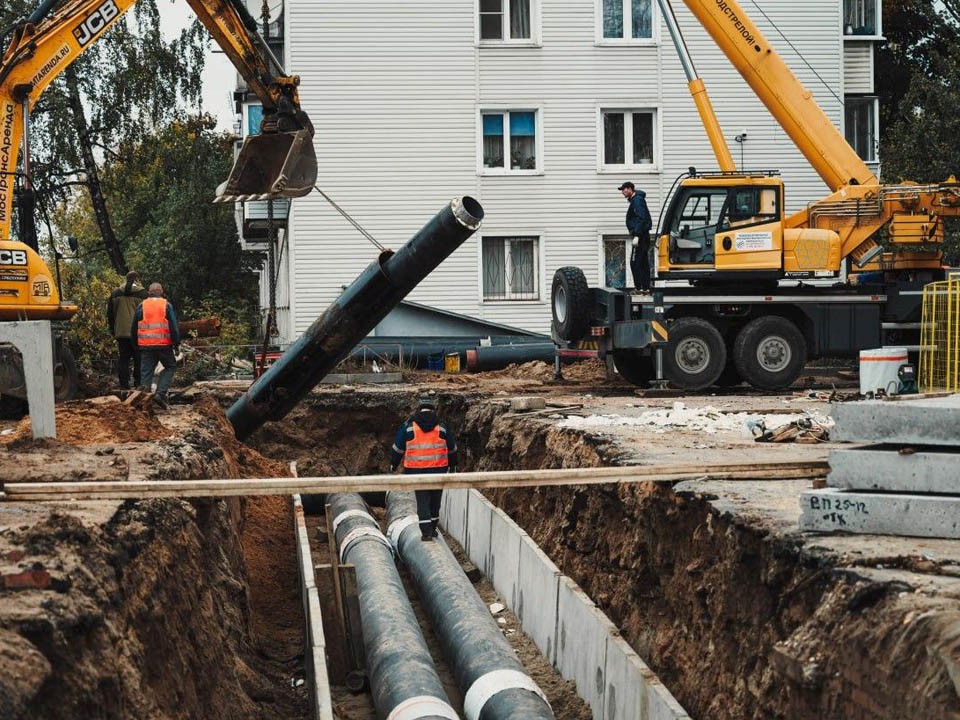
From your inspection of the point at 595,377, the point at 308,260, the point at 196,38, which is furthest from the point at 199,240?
the point at 595,377

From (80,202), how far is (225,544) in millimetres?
47667

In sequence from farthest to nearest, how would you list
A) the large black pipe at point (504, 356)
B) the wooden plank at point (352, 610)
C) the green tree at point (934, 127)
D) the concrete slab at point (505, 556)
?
the green tree at point (934, 127) < the large black pipe at point (504, 356) < the concrete slab at point (505, 556) < the wooden plank at point (352, 610)

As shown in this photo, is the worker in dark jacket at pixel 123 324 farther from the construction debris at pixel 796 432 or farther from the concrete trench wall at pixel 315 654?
the construction debris at pixel 796 432

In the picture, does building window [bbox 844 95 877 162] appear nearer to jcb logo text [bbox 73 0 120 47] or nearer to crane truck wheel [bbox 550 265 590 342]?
crane truck wheel [bbox 550 265 590 342]

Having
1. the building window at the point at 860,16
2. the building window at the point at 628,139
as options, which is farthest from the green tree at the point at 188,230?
the building window at the point at 860,16

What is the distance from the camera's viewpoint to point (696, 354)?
1898 centimetres

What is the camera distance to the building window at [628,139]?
26750mm

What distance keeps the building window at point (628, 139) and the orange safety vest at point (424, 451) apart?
50.3ft

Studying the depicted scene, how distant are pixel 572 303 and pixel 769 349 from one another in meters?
3.11

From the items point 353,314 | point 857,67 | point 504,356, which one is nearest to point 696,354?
point 504,356

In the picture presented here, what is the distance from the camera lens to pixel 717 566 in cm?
780

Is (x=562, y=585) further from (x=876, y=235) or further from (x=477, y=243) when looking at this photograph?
(x=477, y=243)

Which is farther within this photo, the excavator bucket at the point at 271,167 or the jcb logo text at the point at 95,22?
the jcb logo text at the point at 95,22

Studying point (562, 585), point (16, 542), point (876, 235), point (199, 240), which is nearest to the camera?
point (16, 542)
